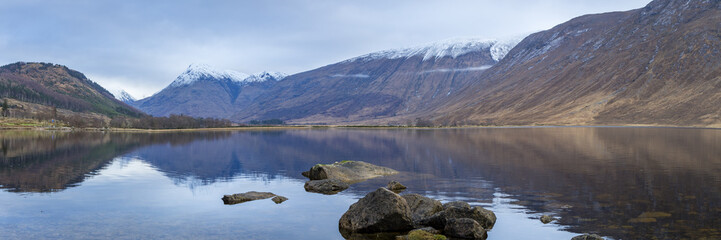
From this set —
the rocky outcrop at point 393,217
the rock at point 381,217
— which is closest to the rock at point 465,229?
the rocky outcrop at point 393,217

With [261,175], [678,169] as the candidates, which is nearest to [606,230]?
[678,169]

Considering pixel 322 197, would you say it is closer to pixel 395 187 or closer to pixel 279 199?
pixel 279 199

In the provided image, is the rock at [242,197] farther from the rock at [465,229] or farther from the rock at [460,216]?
the rock at [465,229]

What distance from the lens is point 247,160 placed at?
204 ft

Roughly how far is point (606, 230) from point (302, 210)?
1558 centimetres

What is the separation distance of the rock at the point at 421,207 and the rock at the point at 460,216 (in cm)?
93

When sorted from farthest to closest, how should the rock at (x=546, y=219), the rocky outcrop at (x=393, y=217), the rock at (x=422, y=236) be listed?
the rock at (x=546, y=219) < the rocky outcrop at (x=393, y=217) < the rock at (x=422, y=236)

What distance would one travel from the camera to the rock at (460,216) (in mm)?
22516

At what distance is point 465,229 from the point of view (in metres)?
20.8

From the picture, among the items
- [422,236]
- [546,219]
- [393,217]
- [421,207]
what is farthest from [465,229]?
[546,219]

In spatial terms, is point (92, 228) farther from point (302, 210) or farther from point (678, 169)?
point (678, 169)

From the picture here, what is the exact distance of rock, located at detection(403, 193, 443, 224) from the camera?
79.1ft

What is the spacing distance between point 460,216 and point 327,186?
1424 cm

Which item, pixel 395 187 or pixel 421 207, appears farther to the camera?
pixel 395 187
